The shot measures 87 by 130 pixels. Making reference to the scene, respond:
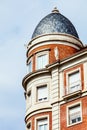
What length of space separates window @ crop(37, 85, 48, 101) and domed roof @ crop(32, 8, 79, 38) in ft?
19.6

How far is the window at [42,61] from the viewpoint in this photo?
45.5 m

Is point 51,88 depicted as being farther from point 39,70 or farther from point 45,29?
point 45,29

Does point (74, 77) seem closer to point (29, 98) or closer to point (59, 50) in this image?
point (59, 50)

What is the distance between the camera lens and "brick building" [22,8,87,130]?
40906 mm

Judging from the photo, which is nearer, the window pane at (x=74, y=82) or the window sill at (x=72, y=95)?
the window sill at (x=72, y=95)

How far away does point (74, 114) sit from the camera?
4088 centimetres

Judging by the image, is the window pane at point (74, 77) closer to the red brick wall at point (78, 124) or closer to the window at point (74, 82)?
the window at point (74, 82)

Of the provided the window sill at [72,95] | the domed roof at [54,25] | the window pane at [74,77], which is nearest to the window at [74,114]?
the window sill at [72,95]

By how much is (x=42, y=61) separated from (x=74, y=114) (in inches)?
283

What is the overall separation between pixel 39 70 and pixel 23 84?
3031 mm

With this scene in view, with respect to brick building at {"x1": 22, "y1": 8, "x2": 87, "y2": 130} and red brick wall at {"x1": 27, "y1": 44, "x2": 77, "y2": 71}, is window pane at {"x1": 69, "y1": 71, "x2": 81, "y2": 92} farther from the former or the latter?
red brick wall at {"x1": 27, "y1": 44, "x2": 77, "y2": 71}

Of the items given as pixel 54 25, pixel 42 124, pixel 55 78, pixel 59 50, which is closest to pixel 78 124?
pixel 42 124

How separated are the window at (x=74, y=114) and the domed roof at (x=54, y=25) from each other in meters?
9.22

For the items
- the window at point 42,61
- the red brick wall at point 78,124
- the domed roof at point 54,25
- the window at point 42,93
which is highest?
the domed roof at point 54,25
